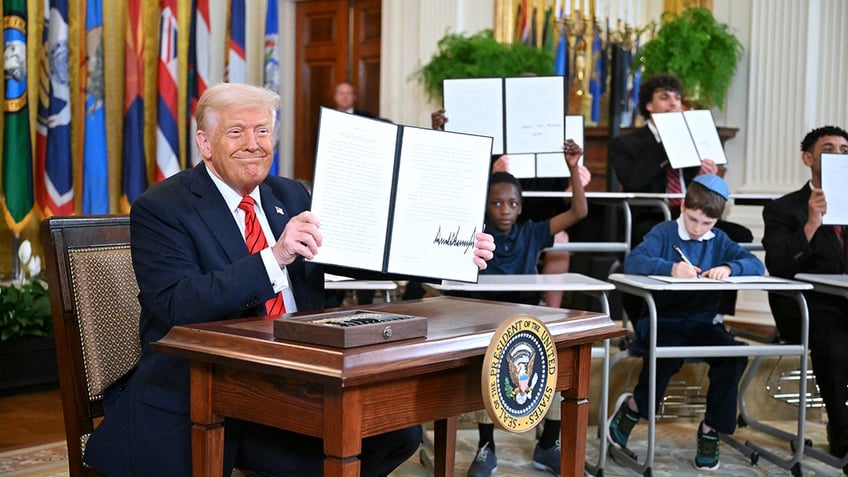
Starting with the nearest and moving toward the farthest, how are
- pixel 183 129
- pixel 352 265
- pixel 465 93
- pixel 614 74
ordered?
Answer: pixel 352 265
pixel 465 93
pixel 614 74
pixel 183 129

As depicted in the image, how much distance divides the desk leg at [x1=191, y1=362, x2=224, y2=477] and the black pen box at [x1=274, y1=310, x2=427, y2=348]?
180mm

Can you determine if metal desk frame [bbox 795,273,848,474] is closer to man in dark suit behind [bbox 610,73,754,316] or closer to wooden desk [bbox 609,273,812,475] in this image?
wooden desk [bbox 609,273,812,475]

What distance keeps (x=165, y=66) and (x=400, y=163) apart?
17.1ft

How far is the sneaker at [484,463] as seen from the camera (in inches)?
135

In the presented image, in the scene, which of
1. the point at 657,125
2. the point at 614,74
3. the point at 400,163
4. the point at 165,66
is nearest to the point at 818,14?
the point at 614,74

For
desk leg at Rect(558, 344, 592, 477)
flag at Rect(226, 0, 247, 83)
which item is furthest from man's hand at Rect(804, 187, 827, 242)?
flag at Rect(226, 0, 247, 83)

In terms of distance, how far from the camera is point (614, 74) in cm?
586

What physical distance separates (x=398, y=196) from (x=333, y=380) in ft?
1.99

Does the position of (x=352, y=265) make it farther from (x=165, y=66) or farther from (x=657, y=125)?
(x=165, y=66)

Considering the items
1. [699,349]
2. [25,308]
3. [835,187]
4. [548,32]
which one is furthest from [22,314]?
[548,32]

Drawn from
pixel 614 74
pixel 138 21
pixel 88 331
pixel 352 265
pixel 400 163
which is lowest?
pixel 88 331

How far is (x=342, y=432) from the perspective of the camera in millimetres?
1521

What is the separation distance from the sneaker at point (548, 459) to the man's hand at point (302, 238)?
1935 mm

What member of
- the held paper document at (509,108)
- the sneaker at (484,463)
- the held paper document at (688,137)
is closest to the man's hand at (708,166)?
the held paper document at (688,137)
